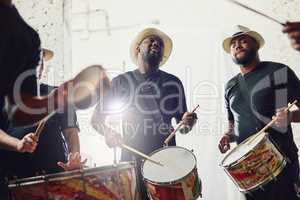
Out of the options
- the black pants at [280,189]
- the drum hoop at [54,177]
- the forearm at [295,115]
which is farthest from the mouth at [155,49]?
the drum hoop at [54,177]

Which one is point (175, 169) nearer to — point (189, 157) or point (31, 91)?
point (189, 157)

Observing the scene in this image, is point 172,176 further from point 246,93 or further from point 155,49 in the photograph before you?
point 155,49

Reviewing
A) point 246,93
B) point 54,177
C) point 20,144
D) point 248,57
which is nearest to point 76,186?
point 54,177

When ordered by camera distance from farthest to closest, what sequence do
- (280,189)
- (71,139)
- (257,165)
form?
(71,139) < (280,189) < (257,165)

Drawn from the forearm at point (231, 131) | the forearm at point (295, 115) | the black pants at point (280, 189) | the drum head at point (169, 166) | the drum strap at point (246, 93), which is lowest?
the black pants at point (280, 189)

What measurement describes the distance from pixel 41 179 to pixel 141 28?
2.07 metres

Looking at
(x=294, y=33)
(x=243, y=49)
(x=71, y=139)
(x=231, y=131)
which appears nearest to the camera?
(x=294, y=33)

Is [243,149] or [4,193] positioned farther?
[243,149]

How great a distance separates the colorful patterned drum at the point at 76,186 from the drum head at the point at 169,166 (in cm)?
53

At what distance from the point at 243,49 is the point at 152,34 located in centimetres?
88

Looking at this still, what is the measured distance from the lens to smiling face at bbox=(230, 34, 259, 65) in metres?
3.87

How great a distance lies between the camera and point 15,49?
5.65 ft

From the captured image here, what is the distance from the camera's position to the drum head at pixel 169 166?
3240mm

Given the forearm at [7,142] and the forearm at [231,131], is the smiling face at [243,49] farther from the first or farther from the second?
the forearm at [7,142]
